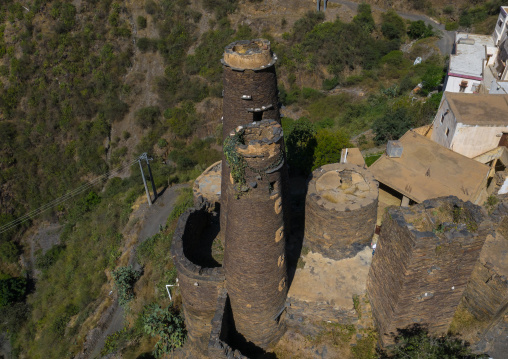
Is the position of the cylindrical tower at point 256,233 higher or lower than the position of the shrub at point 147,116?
higher

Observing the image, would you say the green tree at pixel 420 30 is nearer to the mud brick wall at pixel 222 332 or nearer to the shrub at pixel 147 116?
the shrub at pixel 147 116

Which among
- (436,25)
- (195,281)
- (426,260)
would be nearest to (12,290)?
(195,281)

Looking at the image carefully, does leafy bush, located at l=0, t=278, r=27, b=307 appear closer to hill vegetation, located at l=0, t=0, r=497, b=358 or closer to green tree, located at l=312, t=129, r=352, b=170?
hill vegetation, located at l=0, t=0, r=497, b=358

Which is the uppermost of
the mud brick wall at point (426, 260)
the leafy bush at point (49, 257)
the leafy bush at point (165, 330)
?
the mud brick wall at point (426, 260)

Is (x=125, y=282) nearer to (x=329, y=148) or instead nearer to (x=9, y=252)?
(x=329, y=148)

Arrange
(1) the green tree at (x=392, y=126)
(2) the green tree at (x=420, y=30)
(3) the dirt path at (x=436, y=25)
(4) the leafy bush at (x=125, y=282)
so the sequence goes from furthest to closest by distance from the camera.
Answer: (2) the green tree at (x=420, y=30) < (3) the dirt path at (x=436, y=25) < (1) the green tree at (x=392, y=126) < (4) the leafy bush at (x=125, y=282)

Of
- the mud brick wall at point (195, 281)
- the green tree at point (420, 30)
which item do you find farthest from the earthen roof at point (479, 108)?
the green tree at point (420, 30)

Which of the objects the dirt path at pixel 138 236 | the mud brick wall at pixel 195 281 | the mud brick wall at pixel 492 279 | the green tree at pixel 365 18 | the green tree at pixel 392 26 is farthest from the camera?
the green tree at pixel 365 18

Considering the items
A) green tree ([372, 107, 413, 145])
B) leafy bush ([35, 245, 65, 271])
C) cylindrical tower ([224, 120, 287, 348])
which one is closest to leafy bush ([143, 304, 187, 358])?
cylindrical tower ([224, 120, 287, 348])
